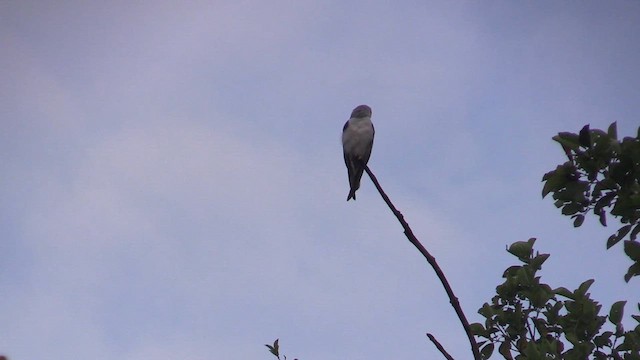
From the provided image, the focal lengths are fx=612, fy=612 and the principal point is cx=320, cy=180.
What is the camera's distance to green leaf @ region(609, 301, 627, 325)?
413 centimetres

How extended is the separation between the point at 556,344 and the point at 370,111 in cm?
788

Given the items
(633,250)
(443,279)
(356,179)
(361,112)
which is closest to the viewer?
(443,279)

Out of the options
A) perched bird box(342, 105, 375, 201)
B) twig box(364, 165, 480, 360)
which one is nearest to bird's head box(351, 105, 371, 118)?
perched bird box(342, 105, 375, 201)

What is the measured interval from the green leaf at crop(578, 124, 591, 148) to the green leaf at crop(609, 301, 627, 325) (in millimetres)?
1569

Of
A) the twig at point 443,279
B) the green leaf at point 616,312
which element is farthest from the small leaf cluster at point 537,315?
the twig at point 443,279

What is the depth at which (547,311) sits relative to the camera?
4.37 metres

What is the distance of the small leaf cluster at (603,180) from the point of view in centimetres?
309

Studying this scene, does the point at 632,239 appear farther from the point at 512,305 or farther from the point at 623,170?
the point at 512,305

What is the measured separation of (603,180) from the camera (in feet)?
10.6

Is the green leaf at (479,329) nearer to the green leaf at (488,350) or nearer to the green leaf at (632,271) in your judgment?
the green leaf at (488,350)

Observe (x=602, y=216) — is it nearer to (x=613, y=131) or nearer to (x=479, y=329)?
(x=613, y=131)

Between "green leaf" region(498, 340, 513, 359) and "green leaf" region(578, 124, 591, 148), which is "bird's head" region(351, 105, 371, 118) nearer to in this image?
"green leaf" region(498, 340, 513, 359)

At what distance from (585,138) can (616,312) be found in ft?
5.39

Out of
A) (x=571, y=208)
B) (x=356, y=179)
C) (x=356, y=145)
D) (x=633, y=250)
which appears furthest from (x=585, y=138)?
(x=356, y=145)
